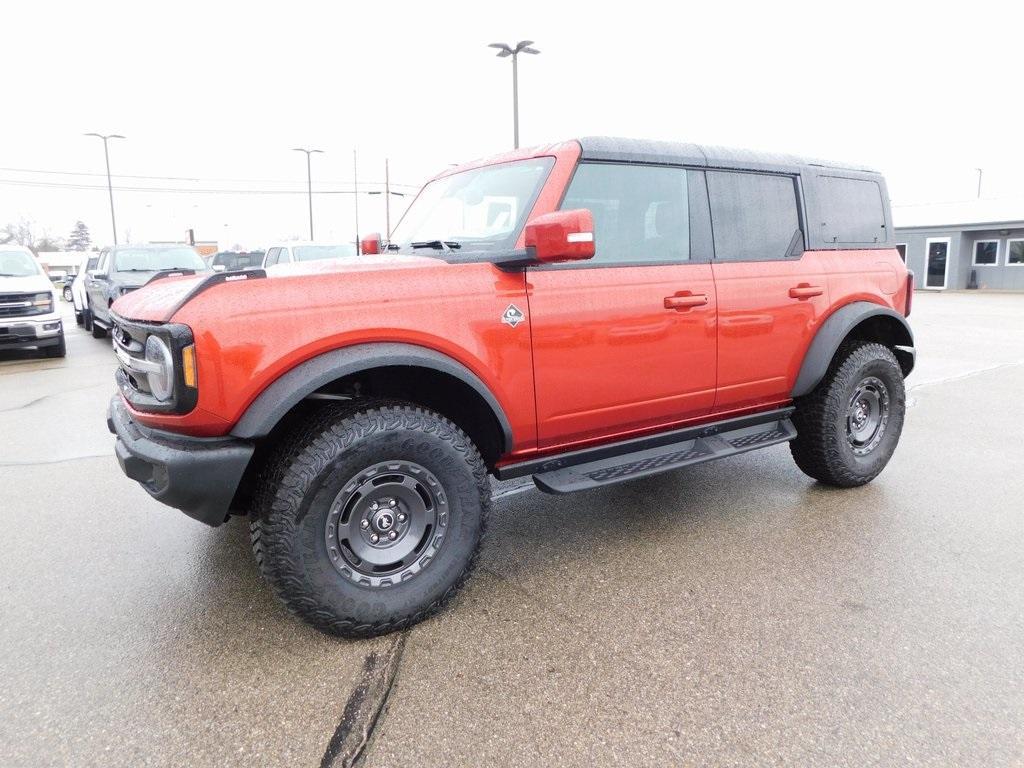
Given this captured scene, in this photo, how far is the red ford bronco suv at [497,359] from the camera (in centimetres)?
244

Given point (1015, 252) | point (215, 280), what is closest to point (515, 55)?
point (215, 280)

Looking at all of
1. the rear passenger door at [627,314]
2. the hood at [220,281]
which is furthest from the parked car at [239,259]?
the rear passenger door at [627,314]

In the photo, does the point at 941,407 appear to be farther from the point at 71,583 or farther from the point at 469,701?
the point at 71,583

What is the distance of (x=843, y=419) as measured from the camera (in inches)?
160

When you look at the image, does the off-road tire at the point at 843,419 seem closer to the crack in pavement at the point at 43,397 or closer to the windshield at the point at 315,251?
the crack in pavement at the point at 43,397

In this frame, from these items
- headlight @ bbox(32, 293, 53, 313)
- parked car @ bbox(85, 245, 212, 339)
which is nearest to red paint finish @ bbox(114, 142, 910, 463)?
headlight @ bbox(32, 293, 53, 313)

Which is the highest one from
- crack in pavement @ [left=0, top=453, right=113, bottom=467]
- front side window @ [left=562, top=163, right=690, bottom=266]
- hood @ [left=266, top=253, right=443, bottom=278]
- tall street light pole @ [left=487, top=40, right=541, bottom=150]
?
tall street light pole @ [left=487, top=40, right=541, bottom=150]

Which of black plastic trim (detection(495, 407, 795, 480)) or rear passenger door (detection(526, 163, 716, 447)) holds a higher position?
rear passenger door (detection(526, 163, 716, 447))

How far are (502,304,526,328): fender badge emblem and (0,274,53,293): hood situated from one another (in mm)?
9879

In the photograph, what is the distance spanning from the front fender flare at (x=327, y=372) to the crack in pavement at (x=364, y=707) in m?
0.94

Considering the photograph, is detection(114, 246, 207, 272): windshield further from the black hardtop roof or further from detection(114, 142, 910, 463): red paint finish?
the black hardtop roof

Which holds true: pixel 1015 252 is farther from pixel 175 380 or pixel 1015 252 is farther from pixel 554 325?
pixel 175 380

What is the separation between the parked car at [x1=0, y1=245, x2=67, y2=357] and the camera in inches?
385

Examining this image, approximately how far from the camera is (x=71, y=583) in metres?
3.16
